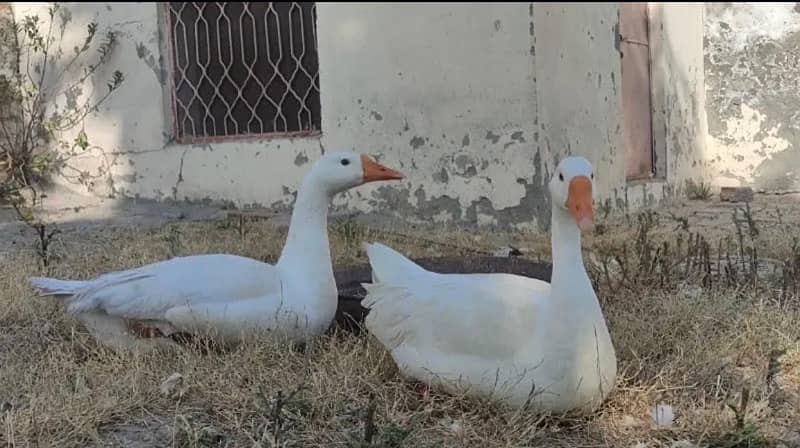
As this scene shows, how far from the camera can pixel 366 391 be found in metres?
2.13

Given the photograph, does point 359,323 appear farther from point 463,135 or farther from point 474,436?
point 463,135

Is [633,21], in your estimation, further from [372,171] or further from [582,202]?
[582,202]

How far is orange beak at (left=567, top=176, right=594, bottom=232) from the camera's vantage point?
1926mm

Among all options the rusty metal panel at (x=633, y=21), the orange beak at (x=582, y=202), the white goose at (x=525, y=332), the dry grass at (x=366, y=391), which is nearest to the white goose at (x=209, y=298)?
the dry grass at (x=366, y=391)

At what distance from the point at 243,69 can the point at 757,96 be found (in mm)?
3424

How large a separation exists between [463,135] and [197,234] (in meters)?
1.61

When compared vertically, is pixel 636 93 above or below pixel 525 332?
above

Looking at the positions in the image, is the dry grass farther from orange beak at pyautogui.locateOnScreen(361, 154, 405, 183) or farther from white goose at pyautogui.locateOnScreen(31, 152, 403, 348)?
orange beak at pyautogui.locateOnScreen(361, 154, 405, 183)

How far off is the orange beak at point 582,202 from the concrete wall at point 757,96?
171cm

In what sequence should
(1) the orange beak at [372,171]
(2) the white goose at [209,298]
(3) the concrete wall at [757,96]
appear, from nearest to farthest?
(2) the white goose at [209,298]
(1) the orange beak at [372,171]
(3) the concrete wall at [757,96]

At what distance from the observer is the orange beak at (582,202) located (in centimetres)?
193

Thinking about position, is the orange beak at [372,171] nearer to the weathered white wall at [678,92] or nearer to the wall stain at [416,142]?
the weathered white wall at [678,92]

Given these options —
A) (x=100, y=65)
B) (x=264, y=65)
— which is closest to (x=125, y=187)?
(x=100, y=65)

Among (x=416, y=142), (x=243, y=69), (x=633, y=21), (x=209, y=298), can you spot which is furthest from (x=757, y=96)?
(x=243, y=69)
